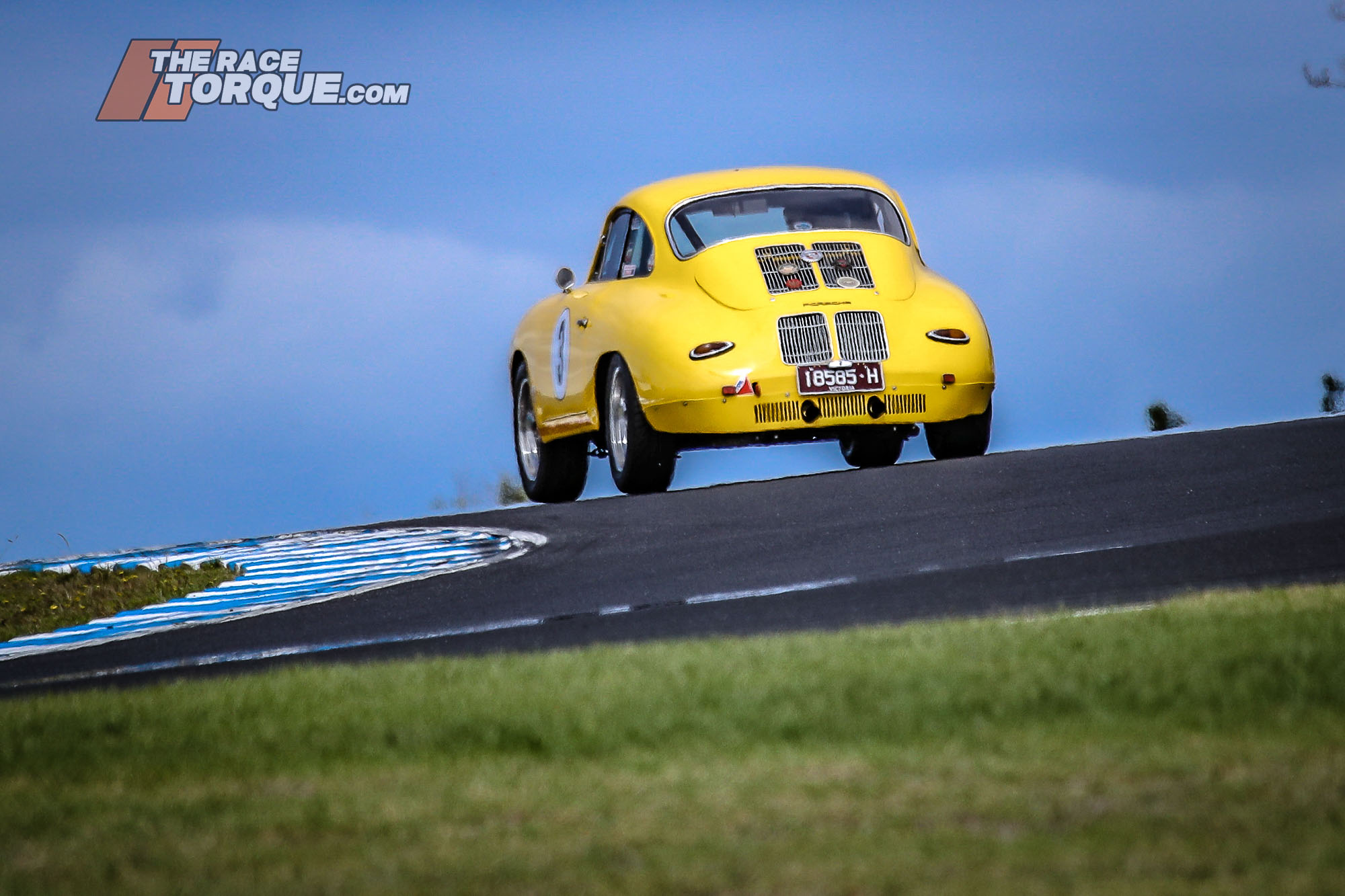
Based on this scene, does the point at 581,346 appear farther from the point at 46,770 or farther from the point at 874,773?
the point at 874,773

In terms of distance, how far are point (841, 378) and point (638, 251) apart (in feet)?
7.16

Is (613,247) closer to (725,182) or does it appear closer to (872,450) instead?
(725,182)

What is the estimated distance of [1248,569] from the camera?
8391 mm

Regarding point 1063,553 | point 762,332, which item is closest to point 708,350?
point 762,332

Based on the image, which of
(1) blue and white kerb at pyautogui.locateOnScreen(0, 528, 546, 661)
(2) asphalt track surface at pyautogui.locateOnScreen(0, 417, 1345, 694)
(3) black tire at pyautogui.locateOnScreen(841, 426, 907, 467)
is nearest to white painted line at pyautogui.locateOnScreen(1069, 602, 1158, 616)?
(2) asphalt track surface at pyautogui.locateOnScreen(0, 417, 1345, 694)

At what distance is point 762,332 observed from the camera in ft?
35.6

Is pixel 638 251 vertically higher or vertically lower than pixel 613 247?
lower

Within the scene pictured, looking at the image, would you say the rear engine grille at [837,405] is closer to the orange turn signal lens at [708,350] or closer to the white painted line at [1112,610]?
the orange turn signal lens at [708,350]

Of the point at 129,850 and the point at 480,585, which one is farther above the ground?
the point at 480,585

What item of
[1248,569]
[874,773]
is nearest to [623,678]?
[874,773]

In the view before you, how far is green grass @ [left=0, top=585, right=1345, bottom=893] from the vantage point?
3549 mm

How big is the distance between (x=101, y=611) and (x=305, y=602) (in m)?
2.63

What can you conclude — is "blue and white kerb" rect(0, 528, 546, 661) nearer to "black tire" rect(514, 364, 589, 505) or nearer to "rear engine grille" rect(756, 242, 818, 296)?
"black tire" rect(514, 364, 589, 505)

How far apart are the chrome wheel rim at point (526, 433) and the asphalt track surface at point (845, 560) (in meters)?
0.96
